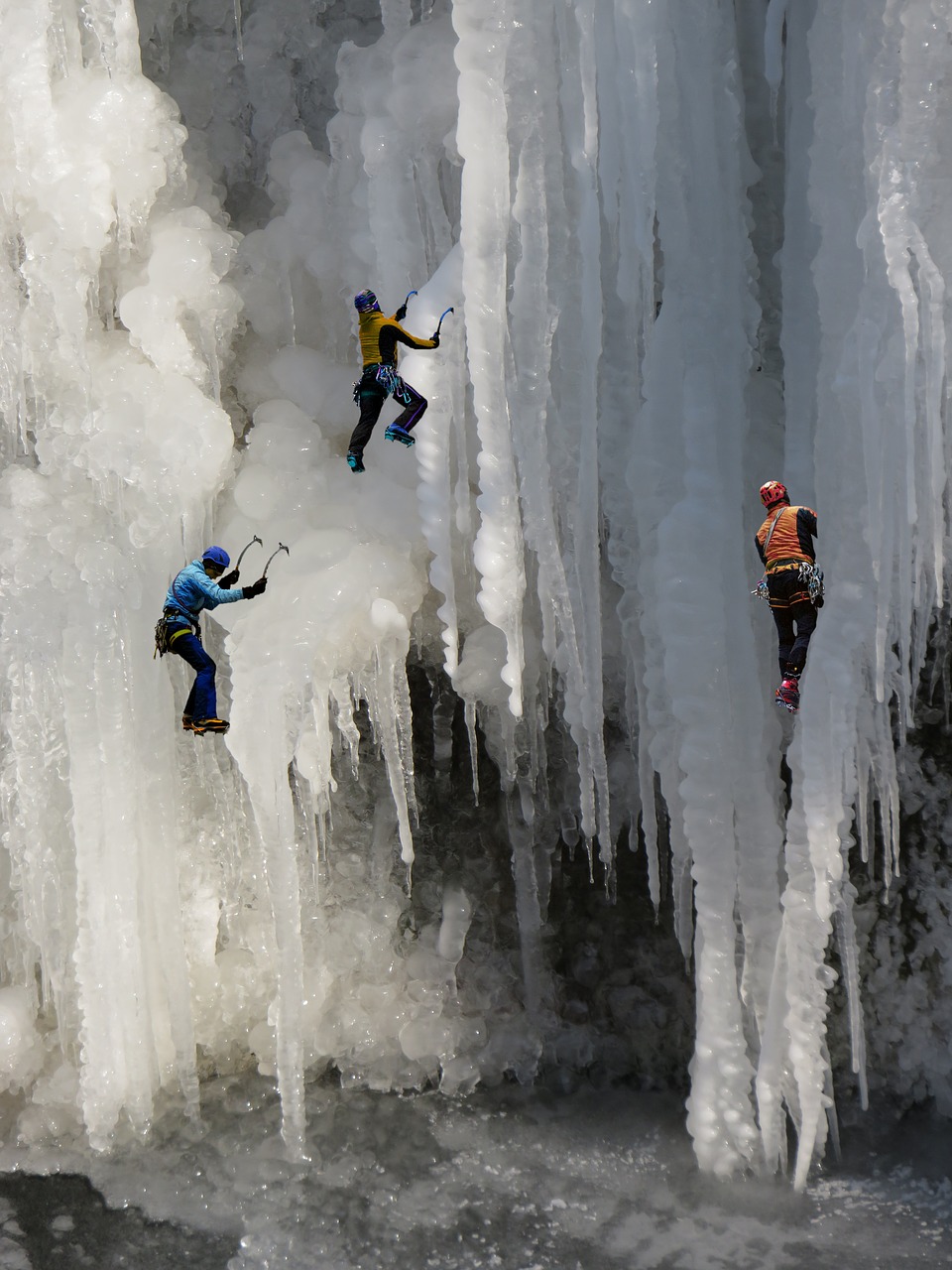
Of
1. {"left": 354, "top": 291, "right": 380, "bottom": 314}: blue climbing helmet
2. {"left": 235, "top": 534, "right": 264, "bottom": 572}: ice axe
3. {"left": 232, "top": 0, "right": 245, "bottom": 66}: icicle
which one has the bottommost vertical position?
{"left": 235, "top": 534, "right": 264, "bottom": 572}: ice axe

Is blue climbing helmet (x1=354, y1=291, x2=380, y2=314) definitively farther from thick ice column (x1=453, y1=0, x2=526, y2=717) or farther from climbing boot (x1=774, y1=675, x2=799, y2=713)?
climbing boot (x1=774, y1=675, x2=799, y2=713)

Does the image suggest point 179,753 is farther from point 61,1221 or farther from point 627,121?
point 627,121

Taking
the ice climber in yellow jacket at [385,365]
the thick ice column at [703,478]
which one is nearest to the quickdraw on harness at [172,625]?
the ice climber in yellow jacket at [385,365]

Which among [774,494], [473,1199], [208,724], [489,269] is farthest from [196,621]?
[473,1199]

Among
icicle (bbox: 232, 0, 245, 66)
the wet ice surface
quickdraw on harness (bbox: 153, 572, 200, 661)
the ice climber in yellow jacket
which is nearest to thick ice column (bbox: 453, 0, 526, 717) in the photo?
the ice climber in yellow jacket

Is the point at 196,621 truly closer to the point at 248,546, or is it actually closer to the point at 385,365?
the point at 248,546

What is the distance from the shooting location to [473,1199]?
4.20 meters

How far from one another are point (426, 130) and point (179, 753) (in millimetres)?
2234

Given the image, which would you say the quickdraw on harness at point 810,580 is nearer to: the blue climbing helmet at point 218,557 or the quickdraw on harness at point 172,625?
the blue climbing helmet at point 218,557

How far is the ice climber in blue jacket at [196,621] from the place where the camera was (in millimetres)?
3847

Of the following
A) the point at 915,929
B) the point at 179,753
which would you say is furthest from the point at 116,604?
the point at 915,929

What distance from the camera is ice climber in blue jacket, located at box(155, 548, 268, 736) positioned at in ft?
12.6

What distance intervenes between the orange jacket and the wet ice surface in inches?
80.4

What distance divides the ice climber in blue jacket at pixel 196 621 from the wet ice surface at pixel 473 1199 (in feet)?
5.11
